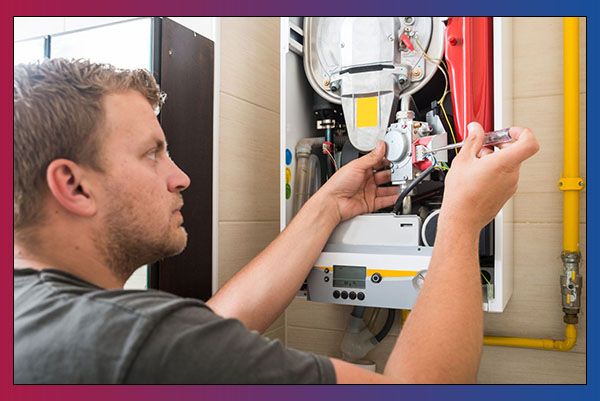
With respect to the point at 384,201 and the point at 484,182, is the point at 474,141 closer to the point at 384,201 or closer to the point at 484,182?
the point at 484,182

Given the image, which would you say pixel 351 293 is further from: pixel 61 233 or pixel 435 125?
pixel 61 233

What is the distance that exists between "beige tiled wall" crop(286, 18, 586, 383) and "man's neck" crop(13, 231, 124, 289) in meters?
1.21

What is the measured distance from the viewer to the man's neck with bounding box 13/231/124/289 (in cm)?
75

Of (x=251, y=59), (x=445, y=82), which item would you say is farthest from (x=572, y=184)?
(x=251, y=59)

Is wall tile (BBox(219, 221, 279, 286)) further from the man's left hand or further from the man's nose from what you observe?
the man's nose

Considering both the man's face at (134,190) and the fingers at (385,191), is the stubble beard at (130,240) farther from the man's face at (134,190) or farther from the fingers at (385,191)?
the fingers at (385,191)

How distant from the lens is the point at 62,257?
76 cm

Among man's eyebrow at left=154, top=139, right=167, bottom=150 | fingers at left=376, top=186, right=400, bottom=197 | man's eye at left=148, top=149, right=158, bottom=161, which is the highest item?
man's eyebrow at left=154, top=139, right=167, bottom=150

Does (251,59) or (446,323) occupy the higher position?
(251,59)

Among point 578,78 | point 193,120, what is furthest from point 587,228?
point 193,120

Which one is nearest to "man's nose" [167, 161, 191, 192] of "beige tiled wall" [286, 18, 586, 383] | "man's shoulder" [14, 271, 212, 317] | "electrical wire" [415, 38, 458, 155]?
"man's shoulder" [14, 271, 212, 317]

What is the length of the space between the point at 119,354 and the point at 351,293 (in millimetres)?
727

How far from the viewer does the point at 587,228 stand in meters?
1.33

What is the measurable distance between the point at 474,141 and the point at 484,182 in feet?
0.32
